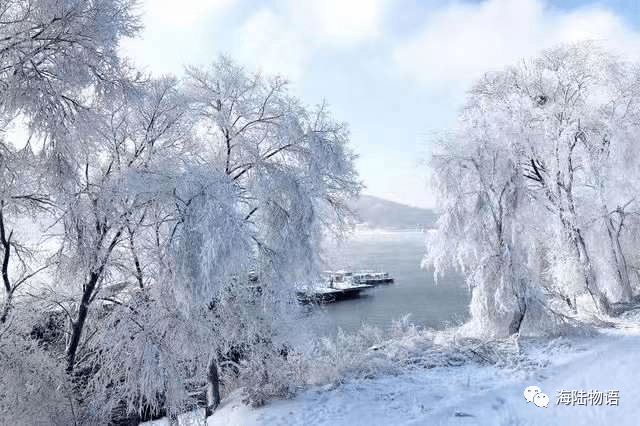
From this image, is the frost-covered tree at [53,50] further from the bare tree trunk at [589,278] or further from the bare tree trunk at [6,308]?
the bare tree trunk at [589,278]

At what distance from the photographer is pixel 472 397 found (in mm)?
7816

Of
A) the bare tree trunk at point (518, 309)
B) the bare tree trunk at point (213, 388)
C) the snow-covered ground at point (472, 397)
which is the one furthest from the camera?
the bare tree trunk at point (518, 309)

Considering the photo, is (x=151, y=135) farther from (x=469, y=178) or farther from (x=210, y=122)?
(x=469, y=178)

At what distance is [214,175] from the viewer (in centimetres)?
828

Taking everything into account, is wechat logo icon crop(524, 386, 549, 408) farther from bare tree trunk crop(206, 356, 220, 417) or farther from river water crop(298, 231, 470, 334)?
river water crop(298, 231, 470, 334)

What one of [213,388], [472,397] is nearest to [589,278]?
[472,397]

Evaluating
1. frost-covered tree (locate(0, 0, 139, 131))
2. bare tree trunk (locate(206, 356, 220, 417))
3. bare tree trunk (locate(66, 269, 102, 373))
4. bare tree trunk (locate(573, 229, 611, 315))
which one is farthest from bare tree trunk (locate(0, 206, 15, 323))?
bare tree trunk (locate(573, 229, 611, 315))

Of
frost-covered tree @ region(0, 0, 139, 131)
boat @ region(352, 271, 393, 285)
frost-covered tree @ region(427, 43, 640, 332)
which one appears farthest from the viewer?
boat @ region(352, 271, 393, 285)

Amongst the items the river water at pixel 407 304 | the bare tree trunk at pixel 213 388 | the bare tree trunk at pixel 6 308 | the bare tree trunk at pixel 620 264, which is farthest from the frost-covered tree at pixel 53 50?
the bare tree trunk at pixel 620 264

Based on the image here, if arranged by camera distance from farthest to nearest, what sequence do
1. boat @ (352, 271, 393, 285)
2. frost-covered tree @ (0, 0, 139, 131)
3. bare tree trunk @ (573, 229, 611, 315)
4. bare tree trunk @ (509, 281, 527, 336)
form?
boat @ (352, 271, 393, 285) < bare tree trunk @ (573, 229, 611, 315) < bare tree trunk @ (509, 281, 527, 336) < frost-covered tree @ (0, 0, 139, 131)

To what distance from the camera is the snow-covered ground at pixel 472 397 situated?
705 centimetres

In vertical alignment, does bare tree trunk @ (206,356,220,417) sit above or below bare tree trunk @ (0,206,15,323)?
below

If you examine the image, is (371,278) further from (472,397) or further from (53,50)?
(53,50)

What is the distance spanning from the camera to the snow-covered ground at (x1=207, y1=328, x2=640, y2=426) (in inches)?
277
